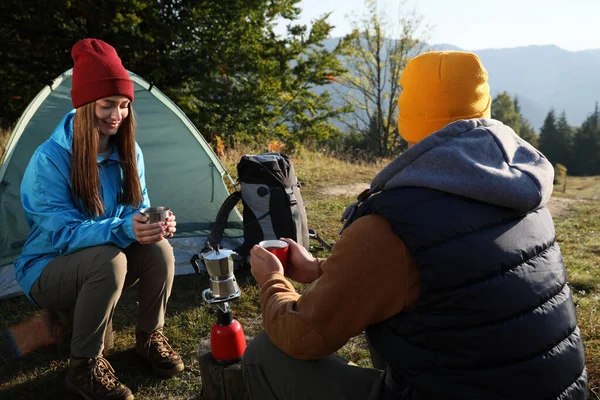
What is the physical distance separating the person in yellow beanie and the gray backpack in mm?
2504

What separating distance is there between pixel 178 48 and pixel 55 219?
22.6 ft

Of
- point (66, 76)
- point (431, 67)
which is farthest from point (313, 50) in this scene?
point (431, 67)

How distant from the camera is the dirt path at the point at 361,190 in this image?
667cm

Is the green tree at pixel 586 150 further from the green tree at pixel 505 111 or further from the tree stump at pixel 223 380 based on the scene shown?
the tree stump at pixel 223 380

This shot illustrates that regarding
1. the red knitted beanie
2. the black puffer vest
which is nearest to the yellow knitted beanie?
the black puffer vest

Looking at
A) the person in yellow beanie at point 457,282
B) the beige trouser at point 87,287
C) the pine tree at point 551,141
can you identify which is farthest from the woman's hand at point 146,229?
the pine tree at point 551,141

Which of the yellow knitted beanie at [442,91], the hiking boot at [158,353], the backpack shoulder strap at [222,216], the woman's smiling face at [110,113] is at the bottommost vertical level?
the hiking boot at [158,353]

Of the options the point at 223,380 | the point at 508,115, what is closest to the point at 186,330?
the point at 223,380

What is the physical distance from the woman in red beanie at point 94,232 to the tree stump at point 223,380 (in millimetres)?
628

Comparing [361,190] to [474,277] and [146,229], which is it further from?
[474,277]

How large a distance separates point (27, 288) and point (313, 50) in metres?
9.43

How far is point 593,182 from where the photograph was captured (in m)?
48.9

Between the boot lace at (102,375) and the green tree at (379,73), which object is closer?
the boot lace at (102,375)

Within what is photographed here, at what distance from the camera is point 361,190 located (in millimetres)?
6902
